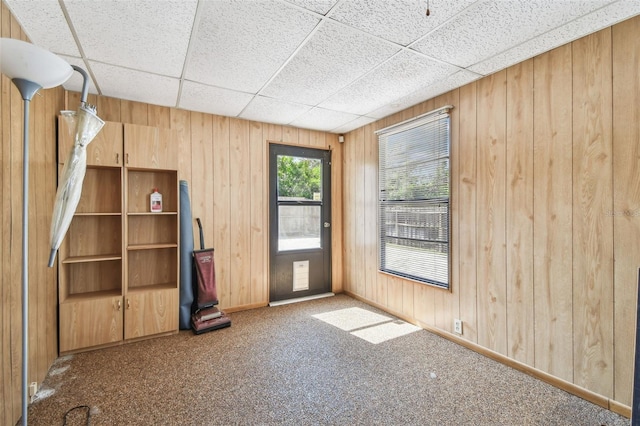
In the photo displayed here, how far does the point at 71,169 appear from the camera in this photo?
1500mm

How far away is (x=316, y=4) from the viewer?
1.70 meters

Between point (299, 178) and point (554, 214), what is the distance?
2.96 meters

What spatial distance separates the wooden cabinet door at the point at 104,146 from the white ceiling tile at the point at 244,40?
94 centimetres

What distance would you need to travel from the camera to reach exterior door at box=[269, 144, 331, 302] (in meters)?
4.06

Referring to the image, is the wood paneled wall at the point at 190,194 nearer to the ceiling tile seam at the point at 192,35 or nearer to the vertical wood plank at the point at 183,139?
the vertical wood plank at the point at 183,139

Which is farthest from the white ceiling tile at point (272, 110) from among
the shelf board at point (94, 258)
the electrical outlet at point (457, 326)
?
the electrical outlet at point (457, 326)

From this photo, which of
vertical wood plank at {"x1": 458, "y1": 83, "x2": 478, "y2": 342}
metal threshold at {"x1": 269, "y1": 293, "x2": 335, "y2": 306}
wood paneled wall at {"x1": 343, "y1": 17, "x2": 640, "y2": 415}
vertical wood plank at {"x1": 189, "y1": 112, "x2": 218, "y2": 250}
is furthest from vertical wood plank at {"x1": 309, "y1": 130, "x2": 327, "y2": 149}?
metal threshold at {"x1": 269, "y1": 293, "x2": 335, "y2": 306}

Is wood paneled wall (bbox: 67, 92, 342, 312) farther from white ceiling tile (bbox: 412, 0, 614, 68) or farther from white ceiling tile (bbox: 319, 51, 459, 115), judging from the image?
white ceiling tile (bbox: 412, 0, 614, 68)

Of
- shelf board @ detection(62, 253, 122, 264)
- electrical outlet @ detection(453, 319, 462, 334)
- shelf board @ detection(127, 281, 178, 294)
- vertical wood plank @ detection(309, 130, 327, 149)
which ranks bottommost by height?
electrical outlet @ detection(453, 319, 462, 334)

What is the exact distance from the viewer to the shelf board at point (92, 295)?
2.74 metres

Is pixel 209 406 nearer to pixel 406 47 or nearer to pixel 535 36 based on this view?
pixel 406 47

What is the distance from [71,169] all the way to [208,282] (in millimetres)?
2075

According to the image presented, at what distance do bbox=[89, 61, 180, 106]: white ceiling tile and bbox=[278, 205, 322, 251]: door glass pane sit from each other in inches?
74.8

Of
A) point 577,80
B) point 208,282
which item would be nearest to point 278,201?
point 208,282
